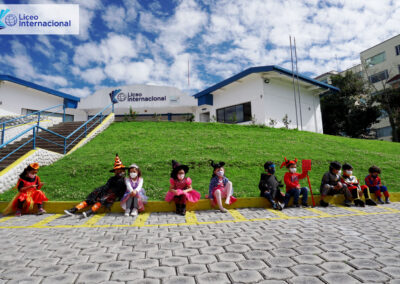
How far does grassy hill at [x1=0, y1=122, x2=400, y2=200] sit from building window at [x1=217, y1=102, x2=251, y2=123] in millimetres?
5148

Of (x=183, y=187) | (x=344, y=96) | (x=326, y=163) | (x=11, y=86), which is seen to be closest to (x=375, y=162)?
(x=326, y=163)

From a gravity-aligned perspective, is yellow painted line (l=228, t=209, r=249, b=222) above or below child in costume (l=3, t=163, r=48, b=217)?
below

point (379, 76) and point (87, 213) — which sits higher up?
point (379, 76)

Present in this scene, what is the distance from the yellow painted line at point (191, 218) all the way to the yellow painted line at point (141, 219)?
863 millimetres

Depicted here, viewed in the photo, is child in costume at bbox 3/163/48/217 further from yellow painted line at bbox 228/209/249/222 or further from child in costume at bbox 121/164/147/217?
yellow painted line at bbox 228/209/249/222

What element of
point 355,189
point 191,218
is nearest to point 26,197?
point 191,218

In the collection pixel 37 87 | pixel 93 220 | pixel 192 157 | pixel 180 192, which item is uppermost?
pixel 37 87

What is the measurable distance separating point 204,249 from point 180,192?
2.28 m

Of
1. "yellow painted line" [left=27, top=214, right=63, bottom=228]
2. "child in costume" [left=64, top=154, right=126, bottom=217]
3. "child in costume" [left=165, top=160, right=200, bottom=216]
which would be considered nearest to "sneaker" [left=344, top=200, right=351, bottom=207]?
"child in costume" [left=165, top=160, right=200, bottom=216]

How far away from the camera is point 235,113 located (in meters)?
21.1

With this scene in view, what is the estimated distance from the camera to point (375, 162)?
9773 mm

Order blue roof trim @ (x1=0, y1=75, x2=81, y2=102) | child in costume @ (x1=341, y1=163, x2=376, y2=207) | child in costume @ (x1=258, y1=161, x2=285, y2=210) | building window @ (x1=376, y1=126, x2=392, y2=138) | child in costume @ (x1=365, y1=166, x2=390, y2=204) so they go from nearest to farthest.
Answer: child in costume @ (x1=258, y1=161, x2=285, y2=210), child in costume @ (x1=341, y1=163, x2=376, y2=207), child in costume @ (x1=365, y1=166, x2=390, y2=204), blue roof trim @ (x1=0, y1=75, x2=81, y2=102), building window @ (x1=376, y1=126, x2=392, y2=138)

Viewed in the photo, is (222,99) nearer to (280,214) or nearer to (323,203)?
(323,203)

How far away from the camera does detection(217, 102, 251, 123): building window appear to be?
1996 centimetres
